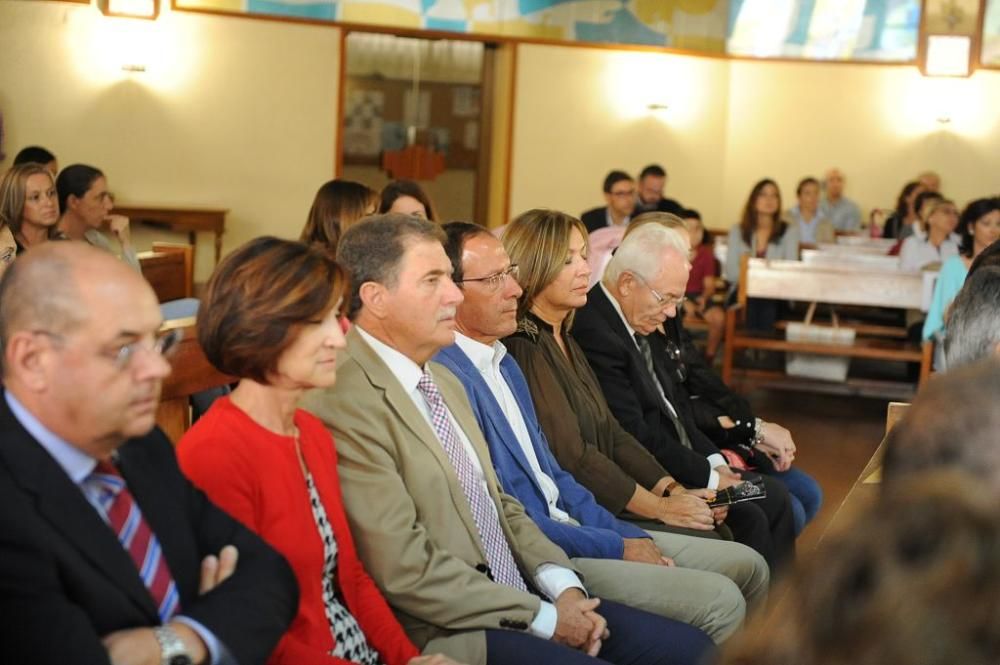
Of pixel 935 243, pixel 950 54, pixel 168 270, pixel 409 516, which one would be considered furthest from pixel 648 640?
pixel 950 54

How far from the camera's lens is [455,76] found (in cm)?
1212

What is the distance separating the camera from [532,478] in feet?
10.2

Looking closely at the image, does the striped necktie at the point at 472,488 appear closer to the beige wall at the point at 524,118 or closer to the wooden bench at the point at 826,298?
the wooden bench at the point at 826,298

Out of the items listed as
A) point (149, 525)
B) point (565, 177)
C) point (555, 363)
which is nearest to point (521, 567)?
point (555, 363)

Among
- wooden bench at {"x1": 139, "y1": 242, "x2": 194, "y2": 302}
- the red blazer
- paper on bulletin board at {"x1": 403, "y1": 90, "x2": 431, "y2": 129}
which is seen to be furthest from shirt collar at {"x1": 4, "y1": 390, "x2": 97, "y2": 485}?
paper on bulletin board at {"x1": 403, "y1": 90, "x2": 431, "y2": 129}

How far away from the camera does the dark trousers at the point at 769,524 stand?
3.85 m

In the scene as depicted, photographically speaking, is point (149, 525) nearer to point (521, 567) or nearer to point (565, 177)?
point (521, 567)

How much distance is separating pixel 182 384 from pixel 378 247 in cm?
60

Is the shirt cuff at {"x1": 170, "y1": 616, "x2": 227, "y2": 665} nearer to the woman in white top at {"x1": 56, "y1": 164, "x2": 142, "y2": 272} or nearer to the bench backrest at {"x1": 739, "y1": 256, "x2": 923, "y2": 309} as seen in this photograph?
the woman in white top at {"x1": 56, "y1": 164, "x2": 142, "y2": 272}

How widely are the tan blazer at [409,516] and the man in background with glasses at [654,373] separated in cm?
137

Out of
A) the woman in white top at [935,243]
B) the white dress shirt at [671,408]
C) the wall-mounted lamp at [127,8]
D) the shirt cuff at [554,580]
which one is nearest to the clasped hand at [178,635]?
the shirt cuff at [554,580]

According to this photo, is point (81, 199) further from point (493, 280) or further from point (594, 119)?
point (594, 119)

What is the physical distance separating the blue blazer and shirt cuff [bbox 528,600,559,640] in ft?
1.42

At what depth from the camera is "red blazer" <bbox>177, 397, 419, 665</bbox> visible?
208 centimetres
